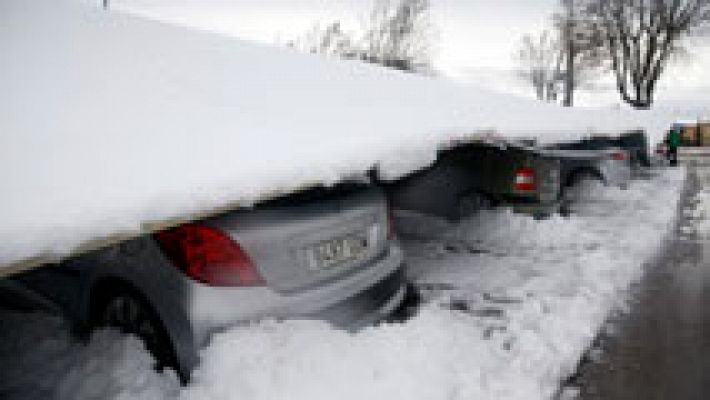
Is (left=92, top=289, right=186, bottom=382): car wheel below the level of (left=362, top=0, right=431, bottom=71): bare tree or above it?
below

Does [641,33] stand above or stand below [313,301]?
above

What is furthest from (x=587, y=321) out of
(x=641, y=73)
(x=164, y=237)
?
(x=641, y=73)

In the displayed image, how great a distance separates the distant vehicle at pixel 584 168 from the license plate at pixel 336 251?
4197 millimetres

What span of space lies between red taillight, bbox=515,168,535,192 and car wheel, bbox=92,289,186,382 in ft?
16.0

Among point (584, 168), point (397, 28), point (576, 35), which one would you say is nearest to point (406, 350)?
point (584, 168)

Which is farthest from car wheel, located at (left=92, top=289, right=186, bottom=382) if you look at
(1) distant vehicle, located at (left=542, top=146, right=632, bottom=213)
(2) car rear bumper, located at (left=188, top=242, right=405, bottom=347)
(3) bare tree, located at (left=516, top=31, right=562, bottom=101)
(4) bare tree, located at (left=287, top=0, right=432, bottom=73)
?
(3) bare tree, located at (left=516, top=31, right=562, bottom=101)

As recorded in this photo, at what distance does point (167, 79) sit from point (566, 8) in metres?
50.6

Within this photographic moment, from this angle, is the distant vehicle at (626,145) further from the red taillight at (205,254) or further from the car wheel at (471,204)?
the red taillight at (205,254)

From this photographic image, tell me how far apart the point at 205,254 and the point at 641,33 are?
49760mm

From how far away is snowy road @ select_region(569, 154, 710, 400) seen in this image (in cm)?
399

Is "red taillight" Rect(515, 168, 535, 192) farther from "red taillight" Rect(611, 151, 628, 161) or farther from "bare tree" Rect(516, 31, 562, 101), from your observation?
"bare tree" Rect(516, 31, 562, 101)

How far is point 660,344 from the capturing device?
4730mm

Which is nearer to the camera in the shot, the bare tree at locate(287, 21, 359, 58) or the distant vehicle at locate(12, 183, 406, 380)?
the distant vehicle at locate(12, 183, 406, 380)

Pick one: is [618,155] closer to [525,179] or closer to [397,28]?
[525,179]
